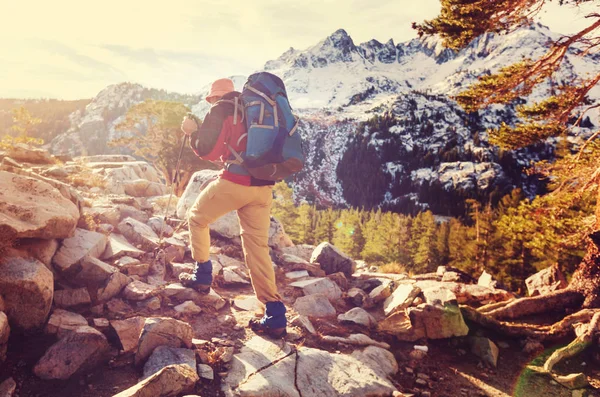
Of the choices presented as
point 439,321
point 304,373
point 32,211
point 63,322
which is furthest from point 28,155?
point 439,321

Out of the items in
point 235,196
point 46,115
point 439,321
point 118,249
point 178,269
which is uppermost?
point 46,115

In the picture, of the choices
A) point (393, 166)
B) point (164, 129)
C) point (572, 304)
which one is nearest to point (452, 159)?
point (393, 166)

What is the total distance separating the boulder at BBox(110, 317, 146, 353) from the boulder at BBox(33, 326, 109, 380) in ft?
0.56

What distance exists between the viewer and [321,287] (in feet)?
22.1

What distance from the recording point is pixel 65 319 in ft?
12.1

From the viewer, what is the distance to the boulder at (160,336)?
343cm

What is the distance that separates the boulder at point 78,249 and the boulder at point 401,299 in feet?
16.5

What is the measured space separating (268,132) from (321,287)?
Result: 3946mm

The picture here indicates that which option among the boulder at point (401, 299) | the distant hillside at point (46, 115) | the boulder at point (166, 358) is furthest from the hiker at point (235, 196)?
the distant hillside at point (46, 115)

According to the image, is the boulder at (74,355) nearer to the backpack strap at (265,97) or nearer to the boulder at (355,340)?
the boulder at (355,340)

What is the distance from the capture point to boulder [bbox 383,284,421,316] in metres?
5.79

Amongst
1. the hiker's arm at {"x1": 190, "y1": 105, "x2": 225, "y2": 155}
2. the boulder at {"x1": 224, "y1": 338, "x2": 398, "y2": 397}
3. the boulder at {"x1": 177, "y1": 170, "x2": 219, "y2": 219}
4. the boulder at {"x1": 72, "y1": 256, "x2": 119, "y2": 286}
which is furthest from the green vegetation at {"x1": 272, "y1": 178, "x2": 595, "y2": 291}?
the boulder at {"x1": 72, "y1": 256, "x2": 119, "y2": 286}

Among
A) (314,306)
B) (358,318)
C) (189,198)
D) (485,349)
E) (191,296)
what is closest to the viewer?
(485,349)

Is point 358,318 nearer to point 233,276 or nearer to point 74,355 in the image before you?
point 233,276
